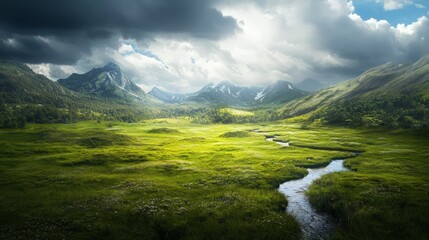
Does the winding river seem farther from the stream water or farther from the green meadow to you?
the green meadow

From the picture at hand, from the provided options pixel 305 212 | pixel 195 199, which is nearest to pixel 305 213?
pixel 305 212

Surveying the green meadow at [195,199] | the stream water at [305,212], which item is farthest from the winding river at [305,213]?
the green meadow at [195,199]

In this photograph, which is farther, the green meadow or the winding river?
the winding river

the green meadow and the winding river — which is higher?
the green meadow

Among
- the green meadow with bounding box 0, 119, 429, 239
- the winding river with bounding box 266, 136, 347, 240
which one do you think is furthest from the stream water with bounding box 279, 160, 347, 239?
the green meadow with bounding box 0, 119, 429, 239

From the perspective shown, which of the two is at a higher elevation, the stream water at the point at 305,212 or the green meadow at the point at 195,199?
the green meadow at the point at 195,199

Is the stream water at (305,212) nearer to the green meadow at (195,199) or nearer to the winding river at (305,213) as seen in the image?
the winding river at (305,213)

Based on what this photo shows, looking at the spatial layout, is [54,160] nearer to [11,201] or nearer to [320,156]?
[11,201]

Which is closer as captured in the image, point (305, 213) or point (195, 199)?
point (305, 213)

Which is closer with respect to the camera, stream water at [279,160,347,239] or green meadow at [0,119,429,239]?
green meadow at [0,119,429,239]

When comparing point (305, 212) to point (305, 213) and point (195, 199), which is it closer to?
point (305, 213)

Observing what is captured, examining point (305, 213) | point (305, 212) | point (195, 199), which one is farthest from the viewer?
point (195, 199)

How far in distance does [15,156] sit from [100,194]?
5040 centimetres

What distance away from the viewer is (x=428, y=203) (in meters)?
34.2
